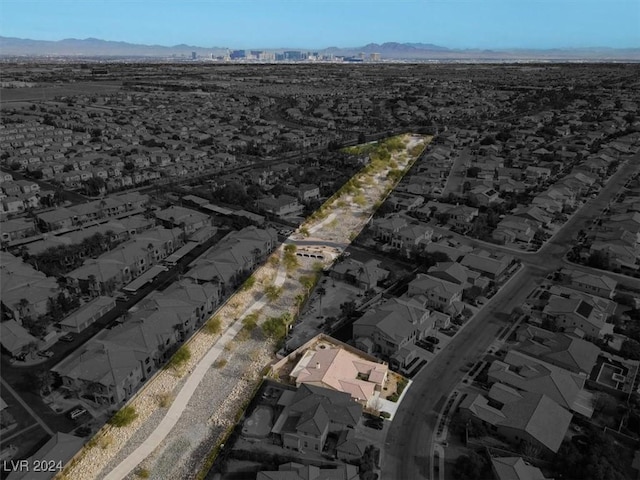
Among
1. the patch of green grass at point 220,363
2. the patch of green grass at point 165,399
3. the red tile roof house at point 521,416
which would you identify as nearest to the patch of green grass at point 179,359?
the patch of green grass at point 220,363

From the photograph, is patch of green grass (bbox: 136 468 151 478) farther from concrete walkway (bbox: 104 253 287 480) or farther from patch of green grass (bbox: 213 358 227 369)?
patch of green grass (bbox: 213 358 227 369)

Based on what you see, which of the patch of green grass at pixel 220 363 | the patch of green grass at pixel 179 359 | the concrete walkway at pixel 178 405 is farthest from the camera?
the patch of green grass at pixel 220 363

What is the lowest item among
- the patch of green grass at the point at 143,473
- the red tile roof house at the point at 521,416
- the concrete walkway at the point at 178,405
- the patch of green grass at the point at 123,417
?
the patch of green grass at the point at 143,473

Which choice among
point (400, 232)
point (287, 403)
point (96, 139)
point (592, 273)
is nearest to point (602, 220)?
point (592, 273)

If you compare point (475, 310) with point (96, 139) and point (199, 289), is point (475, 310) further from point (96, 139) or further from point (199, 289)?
point (96, 139)

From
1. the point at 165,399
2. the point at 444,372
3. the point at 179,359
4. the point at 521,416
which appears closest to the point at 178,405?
the point at 165,399

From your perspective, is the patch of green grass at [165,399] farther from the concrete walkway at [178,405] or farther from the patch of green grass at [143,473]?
the patch of green grass at [143,473]
